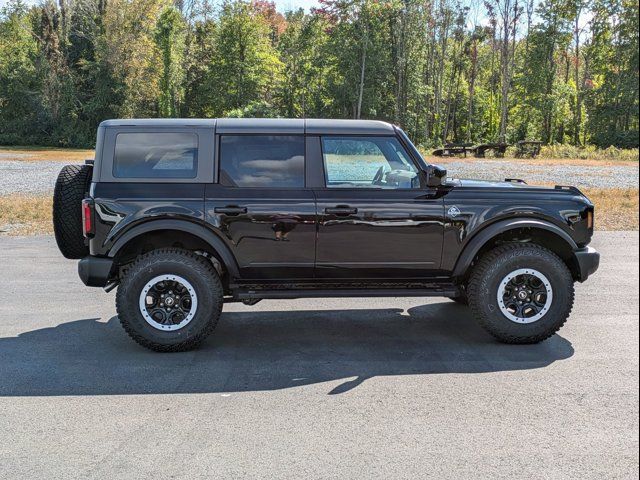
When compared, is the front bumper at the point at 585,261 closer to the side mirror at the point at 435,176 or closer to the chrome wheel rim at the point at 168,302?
the side mirror at the point at 435,176

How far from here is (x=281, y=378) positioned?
4.61 metres

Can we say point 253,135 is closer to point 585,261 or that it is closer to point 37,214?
point 585,261

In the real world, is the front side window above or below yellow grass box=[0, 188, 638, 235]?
above

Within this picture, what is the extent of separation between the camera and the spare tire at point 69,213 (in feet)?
18.0

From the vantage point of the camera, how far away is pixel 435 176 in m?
5.28

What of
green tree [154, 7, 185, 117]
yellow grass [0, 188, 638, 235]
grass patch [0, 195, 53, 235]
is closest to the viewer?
yellow grass [0, 188, 638, 235]

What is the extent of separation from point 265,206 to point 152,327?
1.34 meters

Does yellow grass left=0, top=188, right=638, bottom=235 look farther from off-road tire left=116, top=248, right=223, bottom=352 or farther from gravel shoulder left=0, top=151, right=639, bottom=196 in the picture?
off-road tire left=116, top=248, right=223, bottom=352

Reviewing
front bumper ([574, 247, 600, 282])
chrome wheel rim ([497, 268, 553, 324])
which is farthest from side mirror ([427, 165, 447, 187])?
front bumper ([574, 247, 600, 282])

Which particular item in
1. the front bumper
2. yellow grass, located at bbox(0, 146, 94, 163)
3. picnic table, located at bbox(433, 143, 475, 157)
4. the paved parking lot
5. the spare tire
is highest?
picnic table, located at bbox(433, 143, 475, 157)

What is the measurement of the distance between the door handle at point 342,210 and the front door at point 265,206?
13 centimetres

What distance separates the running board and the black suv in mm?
12

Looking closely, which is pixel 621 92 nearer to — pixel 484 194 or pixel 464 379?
pixel 464 379

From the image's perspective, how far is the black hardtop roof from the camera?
538cm
